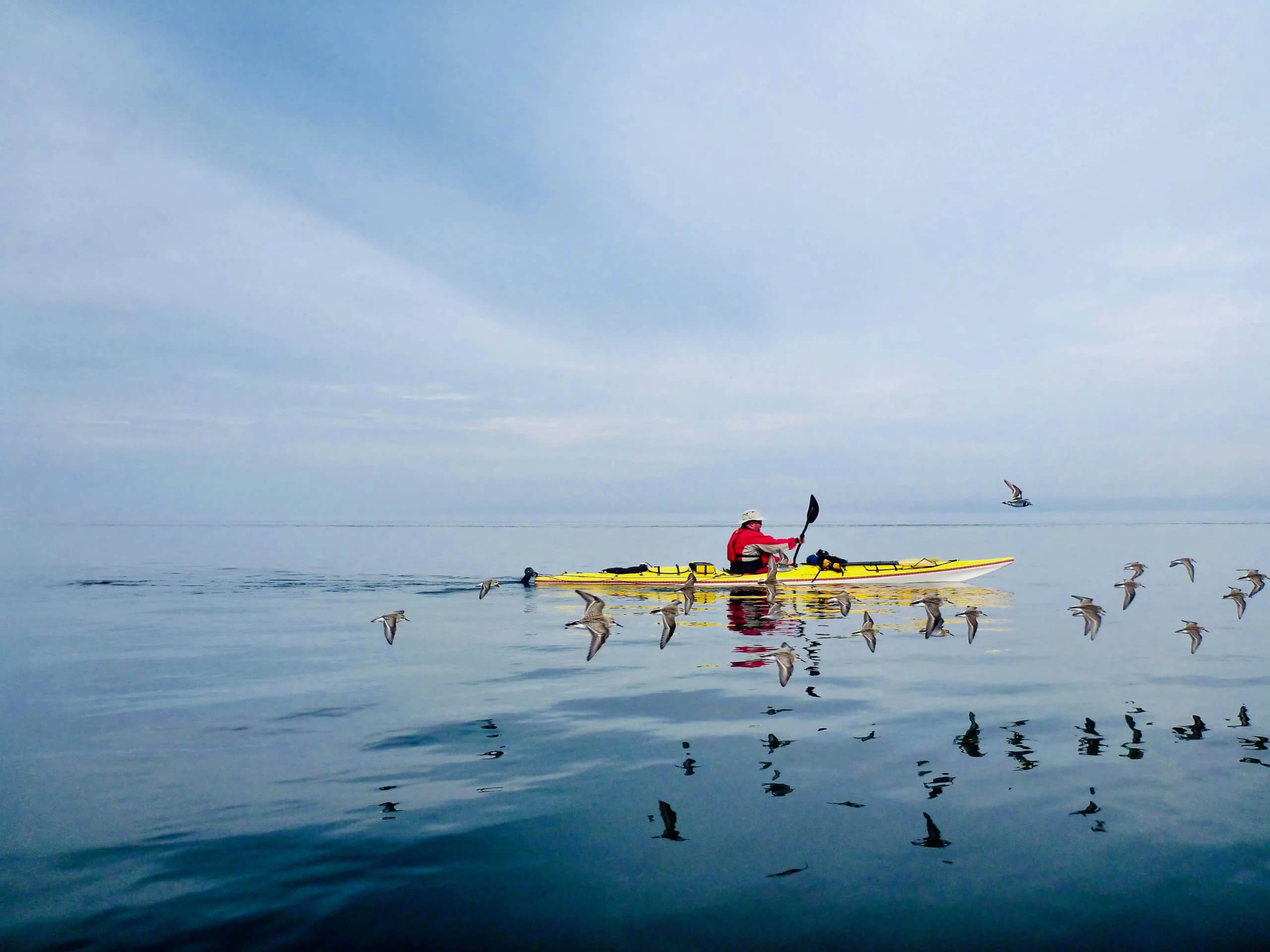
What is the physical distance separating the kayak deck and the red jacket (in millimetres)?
644

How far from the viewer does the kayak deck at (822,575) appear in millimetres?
28609

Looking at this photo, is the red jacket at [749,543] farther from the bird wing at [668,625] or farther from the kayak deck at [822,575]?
the bird wing at [668,625]

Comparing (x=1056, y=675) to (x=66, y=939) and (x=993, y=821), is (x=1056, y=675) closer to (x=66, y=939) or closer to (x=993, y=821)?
(x=993, y=821)

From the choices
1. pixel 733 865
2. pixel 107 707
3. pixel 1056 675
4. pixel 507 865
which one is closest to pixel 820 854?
pixel 733 865

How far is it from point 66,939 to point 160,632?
1946 centimetres

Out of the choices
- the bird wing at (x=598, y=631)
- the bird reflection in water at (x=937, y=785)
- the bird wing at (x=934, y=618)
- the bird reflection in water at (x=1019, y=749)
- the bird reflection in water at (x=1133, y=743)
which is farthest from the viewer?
the bird wing at (x=934, y=618)

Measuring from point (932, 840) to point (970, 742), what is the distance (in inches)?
143

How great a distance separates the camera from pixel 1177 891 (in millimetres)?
6523

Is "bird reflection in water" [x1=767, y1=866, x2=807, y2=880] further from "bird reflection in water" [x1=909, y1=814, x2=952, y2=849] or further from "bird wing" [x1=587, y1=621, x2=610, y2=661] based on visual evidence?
"bird wing" [x1=587, y1=621, x2=610, y2=661]

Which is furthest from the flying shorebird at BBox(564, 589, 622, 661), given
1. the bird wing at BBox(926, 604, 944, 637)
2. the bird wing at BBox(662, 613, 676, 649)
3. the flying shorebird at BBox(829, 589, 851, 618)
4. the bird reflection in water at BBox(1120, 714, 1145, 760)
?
the flying shorebird at BBox(829, 589, 851, 618)

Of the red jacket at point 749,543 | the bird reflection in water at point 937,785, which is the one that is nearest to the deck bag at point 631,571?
the red jacket at point 749,543

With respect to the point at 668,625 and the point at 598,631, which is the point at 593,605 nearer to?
the point at 598,631

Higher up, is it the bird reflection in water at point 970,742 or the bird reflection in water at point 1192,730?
the bird reflection in water at point 970,742

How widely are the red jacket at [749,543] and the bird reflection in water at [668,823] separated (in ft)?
62.1
